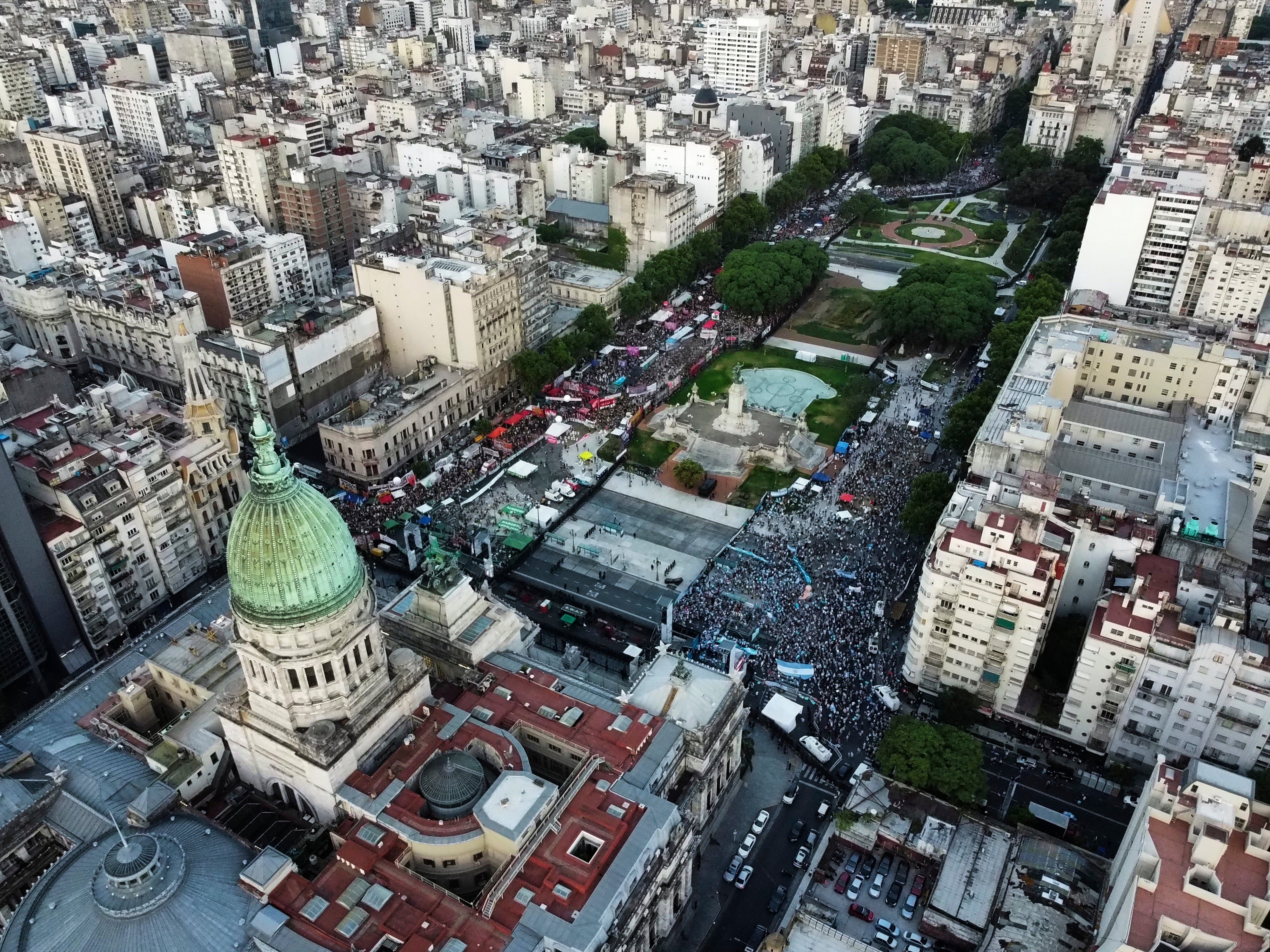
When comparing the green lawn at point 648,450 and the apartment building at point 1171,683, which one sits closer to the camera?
the apartment building at point 1171,683

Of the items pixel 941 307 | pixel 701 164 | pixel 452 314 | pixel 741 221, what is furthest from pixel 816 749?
pixel 701 164

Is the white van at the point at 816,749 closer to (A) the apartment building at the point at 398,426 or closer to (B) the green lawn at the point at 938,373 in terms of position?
(A) the apartment building at the point at 398,426

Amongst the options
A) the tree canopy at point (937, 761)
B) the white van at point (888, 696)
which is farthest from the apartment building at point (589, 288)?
the tree canopy at point (937, 761)

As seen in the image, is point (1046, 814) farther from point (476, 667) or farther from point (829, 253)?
point (829, 253)

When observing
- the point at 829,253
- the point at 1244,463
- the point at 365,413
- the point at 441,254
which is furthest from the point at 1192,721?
the point at 829,253

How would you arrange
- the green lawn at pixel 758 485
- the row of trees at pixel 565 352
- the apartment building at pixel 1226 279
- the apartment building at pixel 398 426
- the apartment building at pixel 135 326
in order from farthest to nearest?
the row of trees at pixel 565 352 < the apartment building at pixel 135 326 < the apartment building at pixel 1226 279 < the apartment building at pixel 398 426 < the green lawn at pixel 758 485

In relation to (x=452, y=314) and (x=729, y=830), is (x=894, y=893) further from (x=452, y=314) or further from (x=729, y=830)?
(x=452, y=314)
